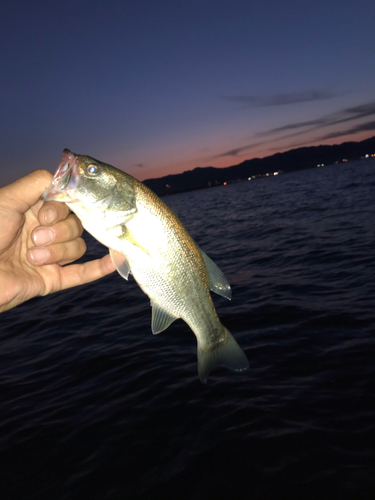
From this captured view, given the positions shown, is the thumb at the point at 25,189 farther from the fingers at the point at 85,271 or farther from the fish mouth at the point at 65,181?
the fingers at the point at 85,271

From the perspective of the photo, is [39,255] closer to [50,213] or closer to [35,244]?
[35,244]

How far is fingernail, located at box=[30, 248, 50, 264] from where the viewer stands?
12.2 ft

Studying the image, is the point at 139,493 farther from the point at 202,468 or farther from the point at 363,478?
the point at 363,478

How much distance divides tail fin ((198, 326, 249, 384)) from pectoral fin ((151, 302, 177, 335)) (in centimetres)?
55

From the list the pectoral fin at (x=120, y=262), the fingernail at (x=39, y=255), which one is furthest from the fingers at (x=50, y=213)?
the pectoral fin at (x=120, y=262)

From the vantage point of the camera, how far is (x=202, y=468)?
13.6 feet

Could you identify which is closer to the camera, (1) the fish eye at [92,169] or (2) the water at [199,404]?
(1) the fish eye at [92,169]

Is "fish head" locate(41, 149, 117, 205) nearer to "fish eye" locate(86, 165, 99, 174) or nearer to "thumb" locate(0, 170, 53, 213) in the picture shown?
"fish eye" locate(86, 165, 99, 174)

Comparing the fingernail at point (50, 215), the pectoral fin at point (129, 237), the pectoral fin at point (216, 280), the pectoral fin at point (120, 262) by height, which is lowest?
the pectoral fin at point (216, 280)

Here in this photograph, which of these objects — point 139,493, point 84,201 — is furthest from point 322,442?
point 84,201

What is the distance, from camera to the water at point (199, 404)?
403 centimetres

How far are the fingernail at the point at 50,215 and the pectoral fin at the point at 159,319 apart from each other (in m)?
1.48

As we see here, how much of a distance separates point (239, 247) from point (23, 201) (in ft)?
46.5

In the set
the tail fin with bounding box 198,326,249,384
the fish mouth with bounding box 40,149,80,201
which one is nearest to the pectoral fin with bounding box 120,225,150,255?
the fish mouth with bounding box 40,149,80,201
